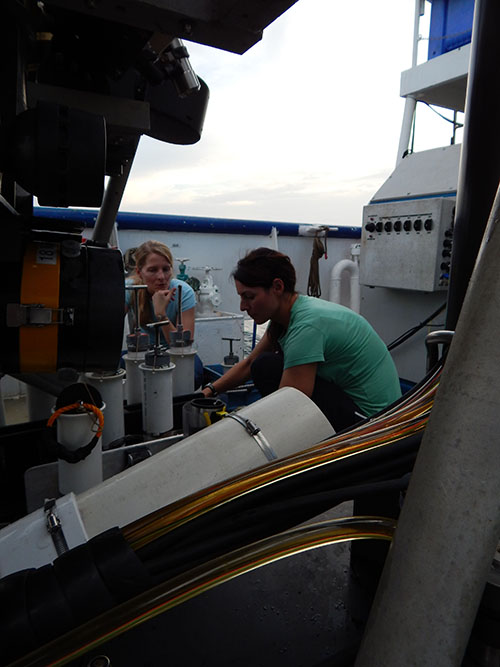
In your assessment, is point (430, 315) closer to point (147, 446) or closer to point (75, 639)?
point (147, 446)

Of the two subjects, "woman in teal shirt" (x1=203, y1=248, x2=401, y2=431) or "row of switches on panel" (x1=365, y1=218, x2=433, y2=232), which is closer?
"woman in teal shirt" (x1=203, y1=248, x2=401, y2=431)

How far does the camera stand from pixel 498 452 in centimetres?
30

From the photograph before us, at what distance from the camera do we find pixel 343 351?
1473mm

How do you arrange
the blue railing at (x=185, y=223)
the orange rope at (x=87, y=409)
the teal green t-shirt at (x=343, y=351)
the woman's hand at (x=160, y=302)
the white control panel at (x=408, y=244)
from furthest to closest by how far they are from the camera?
the blue railing at (x=185, y=223), the white control panel at (x=408, y=244), the woman's hand at (x=160, y=302), the teal green t-shirt at (x=343, y=351), the orange rope at (x=87, y=409)

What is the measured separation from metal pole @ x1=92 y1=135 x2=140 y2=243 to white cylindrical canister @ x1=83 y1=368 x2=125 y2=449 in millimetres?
387

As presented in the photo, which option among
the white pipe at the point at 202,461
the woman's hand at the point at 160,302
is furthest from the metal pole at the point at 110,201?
the white pipe at the point at 202,461

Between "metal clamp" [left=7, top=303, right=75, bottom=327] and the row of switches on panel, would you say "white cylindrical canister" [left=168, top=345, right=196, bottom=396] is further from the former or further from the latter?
the row of switches on panel

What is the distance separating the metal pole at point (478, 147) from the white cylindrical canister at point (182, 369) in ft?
3.15

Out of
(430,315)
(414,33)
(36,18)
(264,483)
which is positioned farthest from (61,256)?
(414,33)

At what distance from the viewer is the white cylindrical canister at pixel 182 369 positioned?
1.50m

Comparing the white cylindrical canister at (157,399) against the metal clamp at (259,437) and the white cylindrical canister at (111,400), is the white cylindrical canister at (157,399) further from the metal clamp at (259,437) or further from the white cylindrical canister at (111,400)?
the metal clamp at (259,437)

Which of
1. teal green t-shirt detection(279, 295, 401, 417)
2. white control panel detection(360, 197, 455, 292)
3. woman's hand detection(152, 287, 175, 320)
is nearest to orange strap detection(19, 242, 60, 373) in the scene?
teal green t-shirt detection(279, 295, 401, 417)

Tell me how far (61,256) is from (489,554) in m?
0.74

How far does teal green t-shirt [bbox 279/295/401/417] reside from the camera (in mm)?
1396
